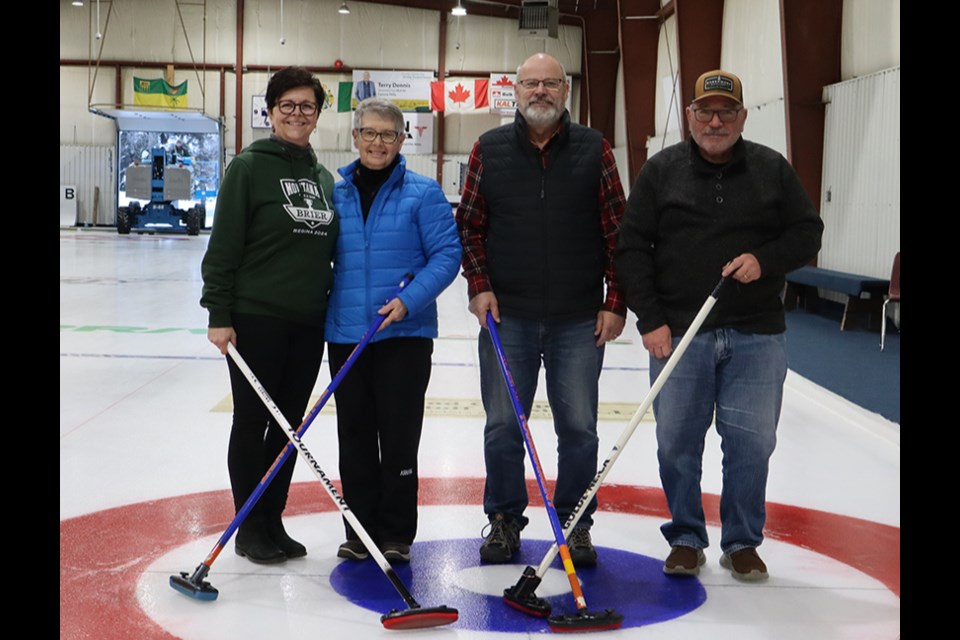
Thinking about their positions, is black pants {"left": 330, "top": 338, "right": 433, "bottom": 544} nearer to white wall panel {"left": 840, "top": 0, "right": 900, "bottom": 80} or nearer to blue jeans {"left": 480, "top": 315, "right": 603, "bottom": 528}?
blue jeans {"left": 480, "top": 315, "right": 603, "bottom": 528}

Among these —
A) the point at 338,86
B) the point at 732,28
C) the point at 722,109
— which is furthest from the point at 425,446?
the point at 338,86

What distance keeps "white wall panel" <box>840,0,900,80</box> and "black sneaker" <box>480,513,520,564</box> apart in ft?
25.2

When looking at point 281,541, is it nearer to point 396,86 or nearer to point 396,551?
point 396,551

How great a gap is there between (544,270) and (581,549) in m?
0.90

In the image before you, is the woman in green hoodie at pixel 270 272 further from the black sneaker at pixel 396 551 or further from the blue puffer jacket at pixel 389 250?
the black sneaker at pixel 396 551

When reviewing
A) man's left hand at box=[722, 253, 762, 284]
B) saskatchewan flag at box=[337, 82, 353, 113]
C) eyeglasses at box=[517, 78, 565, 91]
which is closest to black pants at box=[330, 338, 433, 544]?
eyeglasses at box=[517, 78, 565, 91]

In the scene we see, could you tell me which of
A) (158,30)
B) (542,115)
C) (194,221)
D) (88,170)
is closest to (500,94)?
(194,221)

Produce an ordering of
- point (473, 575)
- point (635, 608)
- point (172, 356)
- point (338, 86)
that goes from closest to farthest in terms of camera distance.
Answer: point (635, 608), point (473, 575), point (172, 356), point (338, 86)

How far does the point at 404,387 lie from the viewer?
3174 millimetres

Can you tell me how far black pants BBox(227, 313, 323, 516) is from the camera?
3.12 meters

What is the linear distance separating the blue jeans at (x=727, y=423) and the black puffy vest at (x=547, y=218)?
39 centimetres

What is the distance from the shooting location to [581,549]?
10.5 ft
